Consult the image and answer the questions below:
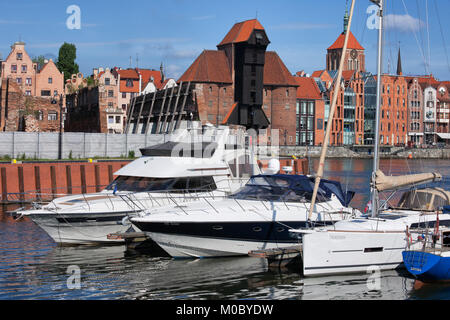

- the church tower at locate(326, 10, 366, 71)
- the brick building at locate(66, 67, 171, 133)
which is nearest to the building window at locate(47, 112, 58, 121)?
the brick building at locate(66, 67, 171, 133)

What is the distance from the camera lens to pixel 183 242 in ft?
59.7

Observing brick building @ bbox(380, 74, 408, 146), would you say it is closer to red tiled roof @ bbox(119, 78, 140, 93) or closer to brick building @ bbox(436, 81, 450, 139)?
brick building @ bbox(436, 81, 450, 139)

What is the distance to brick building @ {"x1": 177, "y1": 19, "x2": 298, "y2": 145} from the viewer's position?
9225 cm

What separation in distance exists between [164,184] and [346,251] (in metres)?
7.90

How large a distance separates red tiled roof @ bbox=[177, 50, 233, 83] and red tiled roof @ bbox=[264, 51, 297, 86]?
792cm

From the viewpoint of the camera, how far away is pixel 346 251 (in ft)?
52.8

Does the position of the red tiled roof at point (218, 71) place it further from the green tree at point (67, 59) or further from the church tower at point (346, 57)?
the church tower at point (346, 57)

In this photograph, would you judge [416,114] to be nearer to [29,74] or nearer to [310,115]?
[310,115]

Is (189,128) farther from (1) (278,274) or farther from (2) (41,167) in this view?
(2) (41,167)

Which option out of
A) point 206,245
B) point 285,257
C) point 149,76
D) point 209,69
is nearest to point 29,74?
point 209,69

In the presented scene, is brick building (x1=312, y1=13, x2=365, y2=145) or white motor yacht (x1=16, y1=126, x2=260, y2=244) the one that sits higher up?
brick building (x1=312, y1=13, x2=365, y2=145)

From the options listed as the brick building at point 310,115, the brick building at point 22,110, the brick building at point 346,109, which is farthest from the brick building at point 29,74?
the brick building at point 346,109
